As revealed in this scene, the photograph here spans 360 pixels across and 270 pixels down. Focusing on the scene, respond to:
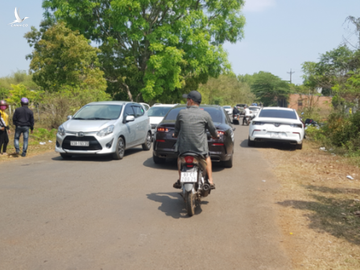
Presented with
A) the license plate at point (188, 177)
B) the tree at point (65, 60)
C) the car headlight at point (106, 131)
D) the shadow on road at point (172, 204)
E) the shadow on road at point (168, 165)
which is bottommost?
the shadow on road at point (168, 165)

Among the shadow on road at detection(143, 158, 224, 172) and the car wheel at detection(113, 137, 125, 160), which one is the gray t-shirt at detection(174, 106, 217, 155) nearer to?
the shadow on road at detection(143, 158, 224, 172)

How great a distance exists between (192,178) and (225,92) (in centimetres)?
8063

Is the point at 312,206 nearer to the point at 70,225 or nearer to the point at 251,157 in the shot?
the point at 70,225

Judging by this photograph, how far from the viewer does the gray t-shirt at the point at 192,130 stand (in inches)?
239

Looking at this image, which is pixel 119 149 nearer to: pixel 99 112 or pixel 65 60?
pixel 99 112

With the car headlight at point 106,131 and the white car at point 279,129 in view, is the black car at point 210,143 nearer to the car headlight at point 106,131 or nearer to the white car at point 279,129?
the car headlight at point 106,131

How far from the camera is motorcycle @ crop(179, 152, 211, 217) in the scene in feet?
19.1

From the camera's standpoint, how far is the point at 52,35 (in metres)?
23.8

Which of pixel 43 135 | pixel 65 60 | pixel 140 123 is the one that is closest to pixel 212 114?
pixel 140 123

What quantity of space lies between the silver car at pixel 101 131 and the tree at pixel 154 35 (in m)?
18.6

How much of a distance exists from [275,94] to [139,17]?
53.0 m

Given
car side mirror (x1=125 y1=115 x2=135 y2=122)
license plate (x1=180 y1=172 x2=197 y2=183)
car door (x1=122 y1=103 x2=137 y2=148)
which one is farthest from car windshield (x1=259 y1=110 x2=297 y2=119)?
license plate (x1=180 y1=172 x2=197 y2=183)

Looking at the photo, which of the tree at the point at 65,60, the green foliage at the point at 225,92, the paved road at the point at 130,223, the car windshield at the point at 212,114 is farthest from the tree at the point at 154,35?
the green foliage at the point at 225,92

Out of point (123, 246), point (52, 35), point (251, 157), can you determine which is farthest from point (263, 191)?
point (52, 35)
